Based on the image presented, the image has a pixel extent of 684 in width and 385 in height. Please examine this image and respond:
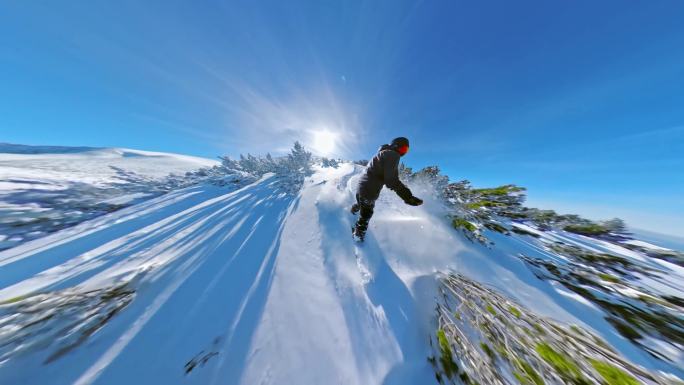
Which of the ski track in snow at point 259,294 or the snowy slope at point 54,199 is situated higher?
the snowy slope at point 54,199

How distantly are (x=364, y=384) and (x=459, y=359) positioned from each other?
0.95 meters

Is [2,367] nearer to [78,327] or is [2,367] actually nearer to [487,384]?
[78,327]

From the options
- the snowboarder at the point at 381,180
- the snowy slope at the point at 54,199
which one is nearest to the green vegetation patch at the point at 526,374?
the snowboarder at the point at 381,180

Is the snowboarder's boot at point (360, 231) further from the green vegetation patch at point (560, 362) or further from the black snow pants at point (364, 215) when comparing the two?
the green vegetation patch at point (560, 362)

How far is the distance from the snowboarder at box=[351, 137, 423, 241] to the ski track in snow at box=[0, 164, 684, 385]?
1.68 feet

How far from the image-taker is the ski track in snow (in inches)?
69.4

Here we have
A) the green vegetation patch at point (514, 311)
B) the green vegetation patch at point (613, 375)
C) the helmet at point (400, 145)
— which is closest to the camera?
the green vegetation patch at point (613, 375)

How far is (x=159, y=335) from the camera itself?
1.96 m

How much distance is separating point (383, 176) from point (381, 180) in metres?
0.12

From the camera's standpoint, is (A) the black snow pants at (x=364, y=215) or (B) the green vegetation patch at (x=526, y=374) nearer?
(B) the green vegetation patch at (x=526, y=374)

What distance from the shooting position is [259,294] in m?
2.49

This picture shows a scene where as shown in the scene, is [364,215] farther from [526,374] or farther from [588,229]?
[588,229]

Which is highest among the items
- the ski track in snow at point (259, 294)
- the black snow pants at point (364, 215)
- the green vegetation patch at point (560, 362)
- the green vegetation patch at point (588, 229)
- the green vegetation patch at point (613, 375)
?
the black snow pants at point (364, 215)

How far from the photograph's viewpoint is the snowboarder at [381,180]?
3729mm
